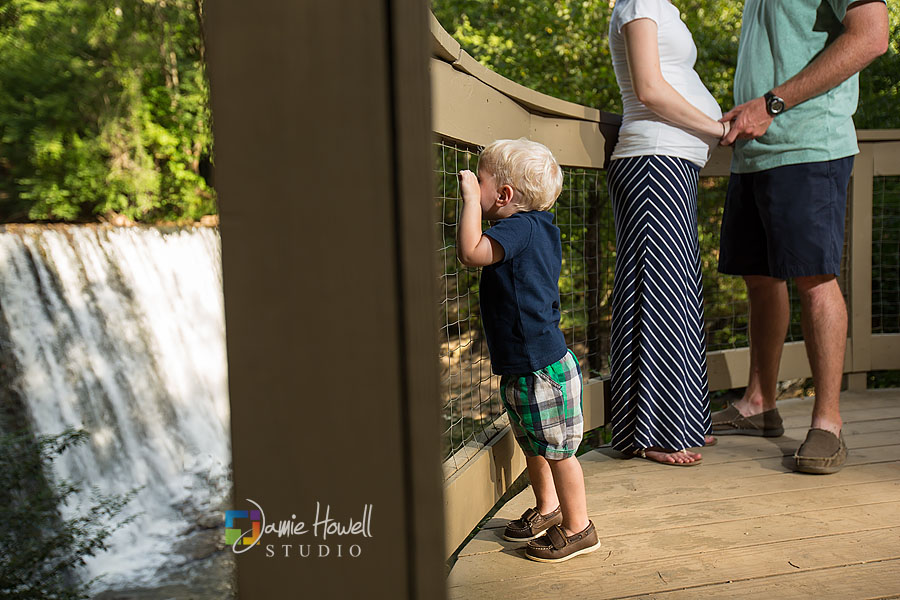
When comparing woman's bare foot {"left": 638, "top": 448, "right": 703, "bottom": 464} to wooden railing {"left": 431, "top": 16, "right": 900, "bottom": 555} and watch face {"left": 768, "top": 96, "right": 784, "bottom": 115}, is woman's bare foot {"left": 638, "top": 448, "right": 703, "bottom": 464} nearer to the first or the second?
wooden railing {"left": 431, "top": 16, "right": 900, "bottom": 555}

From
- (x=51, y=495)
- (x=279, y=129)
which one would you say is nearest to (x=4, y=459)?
(x=51, y=495)

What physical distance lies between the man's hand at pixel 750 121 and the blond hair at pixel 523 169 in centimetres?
84

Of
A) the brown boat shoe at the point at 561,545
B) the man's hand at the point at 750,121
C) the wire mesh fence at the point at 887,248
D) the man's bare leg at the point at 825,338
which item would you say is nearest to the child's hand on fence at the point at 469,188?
the brown boat shoe at the point at 561,545

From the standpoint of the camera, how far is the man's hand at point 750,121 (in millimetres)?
2092

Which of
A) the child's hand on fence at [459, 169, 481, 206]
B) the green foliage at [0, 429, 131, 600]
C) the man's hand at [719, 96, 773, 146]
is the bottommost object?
the green foliage at [0, 429, 131, 600]

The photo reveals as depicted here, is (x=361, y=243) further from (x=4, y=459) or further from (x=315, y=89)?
(x=4, y=459)

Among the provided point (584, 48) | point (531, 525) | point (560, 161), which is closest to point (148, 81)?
point (584, 48)

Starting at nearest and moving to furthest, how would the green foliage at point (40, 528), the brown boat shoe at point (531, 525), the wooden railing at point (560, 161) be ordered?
the wooden railing at point (560, 161), the brown boat shoe at point (531, 525), the green foliage at point (40, 528)

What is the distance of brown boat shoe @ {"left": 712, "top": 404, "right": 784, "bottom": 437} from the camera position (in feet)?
8.04

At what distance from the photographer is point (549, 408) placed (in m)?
1.56

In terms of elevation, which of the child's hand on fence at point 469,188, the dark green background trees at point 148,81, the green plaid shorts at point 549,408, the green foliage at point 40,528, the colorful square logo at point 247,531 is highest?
the dark green background trees at point 148,81

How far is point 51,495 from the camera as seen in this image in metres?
4.17

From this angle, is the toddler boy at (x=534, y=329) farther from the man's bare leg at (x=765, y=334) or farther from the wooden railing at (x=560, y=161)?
the man's bare leg at (x=765, y=334)

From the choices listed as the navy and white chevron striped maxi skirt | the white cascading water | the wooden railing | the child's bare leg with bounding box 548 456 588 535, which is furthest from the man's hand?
the white cascading water
